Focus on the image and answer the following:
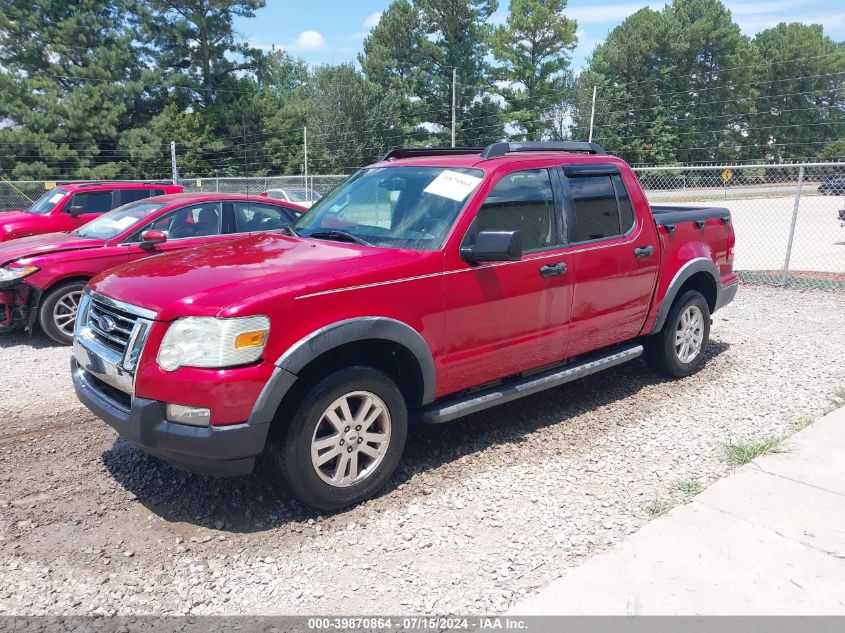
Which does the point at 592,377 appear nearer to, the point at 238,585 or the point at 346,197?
the point at 346,197

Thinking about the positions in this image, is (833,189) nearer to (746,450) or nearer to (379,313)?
(746,450)

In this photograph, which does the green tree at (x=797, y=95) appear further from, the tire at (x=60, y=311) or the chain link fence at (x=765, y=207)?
the tire at (x=60, y=311)

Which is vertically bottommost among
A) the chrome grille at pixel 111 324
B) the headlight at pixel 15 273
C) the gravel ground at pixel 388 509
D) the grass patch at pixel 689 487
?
the gravel ground at pixel 388 509

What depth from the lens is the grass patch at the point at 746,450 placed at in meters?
4.43

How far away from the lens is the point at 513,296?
4410 mm

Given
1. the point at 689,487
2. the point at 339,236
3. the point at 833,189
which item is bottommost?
the point at 689,487

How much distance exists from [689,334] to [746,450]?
1.76 meters

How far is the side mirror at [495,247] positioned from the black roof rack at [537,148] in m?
0.93

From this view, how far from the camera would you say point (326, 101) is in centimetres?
4841

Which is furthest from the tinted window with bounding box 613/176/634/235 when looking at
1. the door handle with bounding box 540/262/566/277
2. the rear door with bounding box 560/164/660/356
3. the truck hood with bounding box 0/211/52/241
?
the truck hood with bounding box 0/211/52/241

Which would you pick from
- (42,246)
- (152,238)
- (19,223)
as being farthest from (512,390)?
(19,223)

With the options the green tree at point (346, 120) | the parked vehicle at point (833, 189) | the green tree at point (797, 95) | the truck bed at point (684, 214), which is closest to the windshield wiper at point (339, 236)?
the truck bed at point (684, 214)

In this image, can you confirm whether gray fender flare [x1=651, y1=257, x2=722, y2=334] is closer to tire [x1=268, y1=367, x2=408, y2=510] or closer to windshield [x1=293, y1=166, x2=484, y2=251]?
windshield [x1=293, y1=166, x2=484, y2=251]

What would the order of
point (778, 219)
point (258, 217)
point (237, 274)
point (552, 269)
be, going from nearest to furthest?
point (237, 274), point (552, 269), point (258, 217), point (778, 219)
